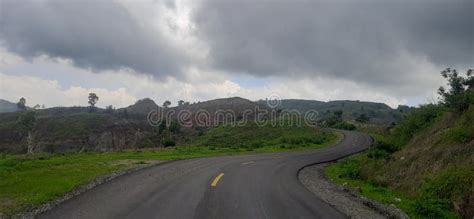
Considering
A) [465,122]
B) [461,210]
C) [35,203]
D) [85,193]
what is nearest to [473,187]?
[461,210]

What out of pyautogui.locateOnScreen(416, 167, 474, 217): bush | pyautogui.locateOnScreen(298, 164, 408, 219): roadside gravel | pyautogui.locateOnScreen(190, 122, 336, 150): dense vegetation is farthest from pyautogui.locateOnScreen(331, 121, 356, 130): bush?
pyautogui.locateOnScreen(416, 167, 474, 217): bush

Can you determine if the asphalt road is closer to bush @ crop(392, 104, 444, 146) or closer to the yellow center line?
the yellow center line

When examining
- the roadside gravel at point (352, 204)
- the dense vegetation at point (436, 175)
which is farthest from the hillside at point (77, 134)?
the roadside gravel at point (352, 204)

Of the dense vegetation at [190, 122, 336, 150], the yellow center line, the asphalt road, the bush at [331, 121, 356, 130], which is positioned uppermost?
the bush at [331, 121, 356, 130]

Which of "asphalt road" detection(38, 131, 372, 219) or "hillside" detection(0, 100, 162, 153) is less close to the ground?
"hillside" detection(0, 100, 162, 153)

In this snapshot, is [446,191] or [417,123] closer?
[446,191]

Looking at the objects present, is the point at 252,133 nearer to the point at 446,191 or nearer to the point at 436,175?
the point at 436,175

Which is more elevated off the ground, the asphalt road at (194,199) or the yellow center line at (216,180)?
the yellow center line at (216,180)

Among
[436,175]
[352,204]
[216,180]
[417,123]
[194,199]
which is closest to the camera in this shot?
[194,199]

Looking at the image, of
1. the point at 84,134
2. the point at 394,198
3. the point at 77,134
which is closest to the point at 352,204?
the point at 394,198

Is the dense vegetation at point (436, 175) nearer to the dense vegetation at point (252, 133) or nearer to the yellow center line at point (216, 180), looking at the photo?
the yellow center line at point (216, 180)

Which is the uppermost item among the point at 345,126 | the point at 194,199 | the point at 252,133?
the point at 345,126

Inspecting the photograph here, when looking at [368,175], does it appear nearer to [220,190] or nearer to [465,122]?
[465,122]

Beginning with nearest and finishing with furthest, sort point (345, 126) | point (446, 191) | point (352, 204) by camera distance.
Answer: point (352, 204) < point (446, 191) < point (345, 126)
